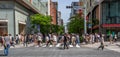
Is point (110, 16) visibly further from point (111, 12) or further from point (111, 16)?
point (111, 12)

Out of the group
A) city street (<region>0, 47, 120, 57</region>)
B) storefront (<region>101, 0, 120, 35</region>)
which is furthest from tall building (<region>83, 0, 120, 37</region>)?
city street (<region>0, 47, 120, 57</region>)

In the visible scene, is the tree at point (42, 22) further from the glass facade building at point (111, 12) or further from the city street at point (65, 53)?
the city street at point (65, 53)

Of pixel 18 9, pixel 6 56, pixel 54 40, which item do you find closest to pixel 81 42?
pixel 54 40

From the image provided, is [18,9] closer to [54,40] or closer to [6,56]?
[54,40]

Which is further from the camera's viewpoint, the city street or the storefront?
the storefront

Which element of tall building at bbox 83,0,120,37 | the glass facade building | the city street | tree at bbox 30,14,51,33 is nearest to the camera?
the city street

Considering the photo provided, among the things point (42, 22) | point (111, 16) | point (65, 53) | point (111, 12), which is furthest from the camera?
point (42, 22)

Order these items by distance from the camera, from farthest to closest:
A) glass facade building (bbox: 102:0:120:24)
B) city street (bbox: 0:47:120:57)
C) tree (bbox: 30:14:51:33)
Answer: tree (bbox: 30:14:51:33), glass facade building (bbox: 102:0:120:24), city street (bbox: 0:47:120:57)

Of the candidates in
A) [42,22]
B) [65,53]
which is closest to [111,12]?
[42,22]

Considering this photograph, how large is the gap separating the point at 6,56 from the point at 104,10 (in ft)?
141

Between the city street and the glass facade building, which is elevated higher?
the glass facade building

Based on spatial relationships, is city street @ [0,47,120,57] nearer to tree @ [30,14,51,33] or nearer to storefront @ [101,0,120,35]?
storefront @ [101,0,120,35]

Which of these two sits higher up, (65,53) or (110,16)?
(110,16)

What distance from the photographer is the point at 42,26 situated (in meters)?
74.8
